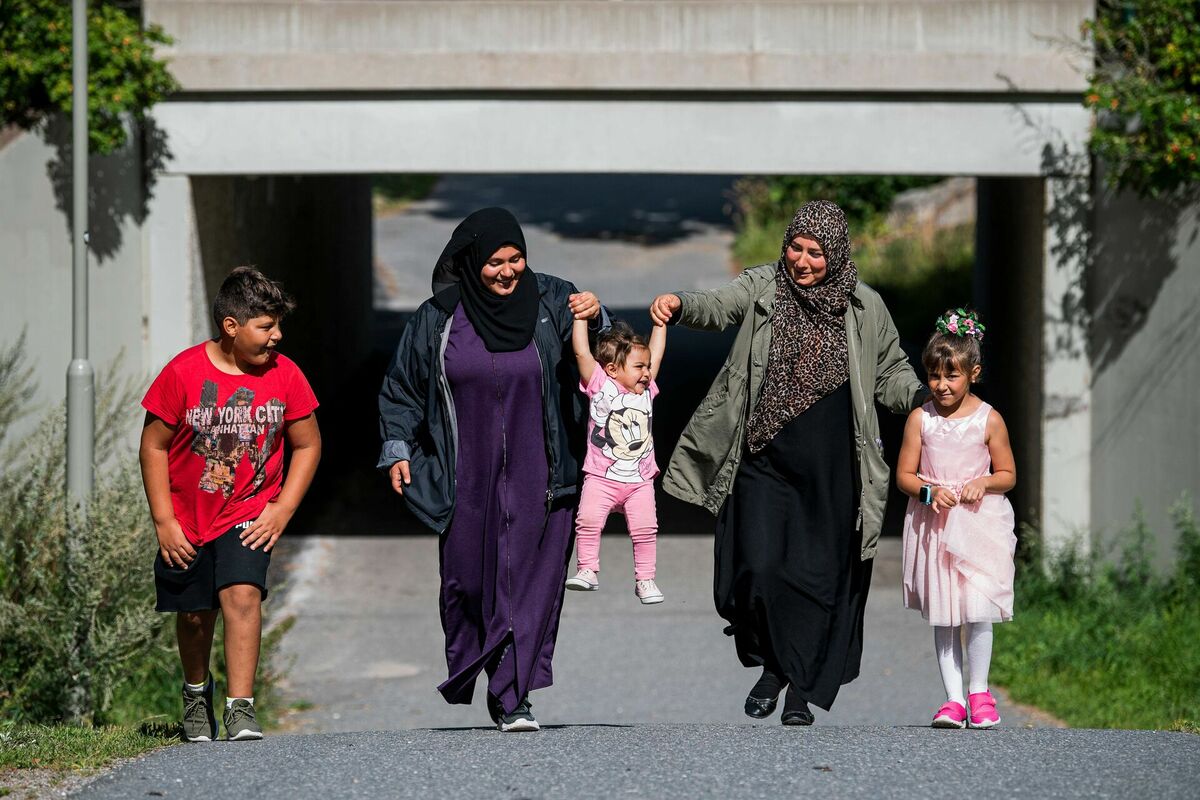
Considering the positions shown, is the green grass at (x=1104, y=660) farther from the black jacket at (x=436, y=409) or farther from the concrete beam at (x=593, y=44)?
the black jacket at (x=436, y=409)

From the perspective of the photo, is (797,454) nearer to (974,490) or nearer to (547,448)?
(974,490)

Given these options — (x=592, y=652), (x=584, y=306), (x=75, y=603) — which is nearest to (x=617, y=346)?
(x=584, y=306)

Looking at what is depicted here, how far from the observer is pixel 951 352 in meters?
5.73

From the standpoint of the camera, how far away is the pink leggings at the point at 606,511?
5.90m

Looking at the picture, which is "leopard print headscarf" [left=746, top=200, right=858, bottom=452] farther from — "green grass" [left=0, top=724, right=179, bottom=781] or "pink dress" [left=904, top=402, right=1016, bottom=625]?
"green grass" [left=0, top=724, right=179, bottom=781]

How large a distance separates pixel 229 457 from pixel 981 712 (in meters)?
2.73

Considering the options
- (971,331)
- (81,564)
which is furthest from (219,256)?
(971,331)

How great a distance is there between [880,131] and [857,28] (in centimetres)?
65

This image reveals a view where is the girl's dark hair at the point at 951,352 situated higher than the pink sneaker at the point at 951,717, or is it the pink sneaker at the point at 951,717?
the girl's dark hair at the point at 951,352

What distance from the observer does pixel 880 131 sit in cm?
1059

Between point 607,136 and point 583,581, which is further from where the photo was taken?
point 607,136

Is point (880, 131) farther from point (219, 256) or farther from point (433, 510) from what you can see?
point (433, 510)

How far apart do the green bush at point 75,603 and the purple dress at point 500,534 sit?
2.08 metres

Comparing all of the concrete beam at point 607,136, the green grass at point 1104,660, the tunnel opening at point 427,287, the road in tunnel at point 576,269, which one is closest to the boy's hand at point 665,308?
the green grass at point 1104,660
